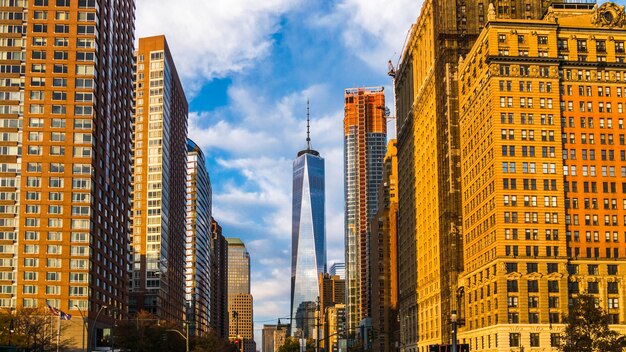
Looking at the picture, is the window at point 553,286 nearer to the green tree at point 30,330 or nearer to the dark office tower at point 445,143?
Result: the dark office tower at point 445,143

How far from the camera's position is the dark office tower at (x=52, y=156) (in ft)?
520

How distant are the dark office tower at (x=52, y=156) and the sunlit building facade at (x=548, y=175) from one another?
7063cm

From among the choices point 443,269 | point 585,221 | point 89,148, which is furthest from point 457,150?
point 89,148

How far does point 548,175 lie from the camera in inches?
5625

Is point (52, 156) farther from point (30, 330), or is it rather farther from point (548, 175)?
point (548, 175)

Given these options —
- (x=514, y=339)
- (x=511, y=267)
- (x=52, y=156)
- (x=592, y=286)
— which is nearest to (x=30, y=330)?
(x=52, y=156)

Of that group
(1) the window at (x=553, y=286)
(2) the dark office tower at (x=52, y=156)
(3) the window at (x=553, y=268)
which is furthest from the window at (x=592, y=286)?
(2) the dark office tower at (x=52, y=156)

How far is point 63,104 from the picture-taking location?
163875 millimetres

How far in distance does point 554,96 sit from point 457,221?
36297mm

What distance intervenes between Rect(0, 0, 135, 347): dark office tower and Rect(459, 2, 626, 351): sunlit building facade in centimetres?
7063

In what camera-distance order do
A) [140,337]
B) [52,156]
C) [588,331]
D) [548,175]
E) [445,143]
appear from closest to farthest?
[588,331] → [548,175] → [140,337] → [52,156] → [445,143]

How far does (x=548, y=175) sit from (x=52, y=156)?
87.8 meters

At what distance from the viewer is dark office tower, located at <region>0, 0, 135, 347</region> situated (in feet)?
520

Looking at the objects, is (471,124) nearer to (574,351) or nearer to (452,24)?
(452,24)
